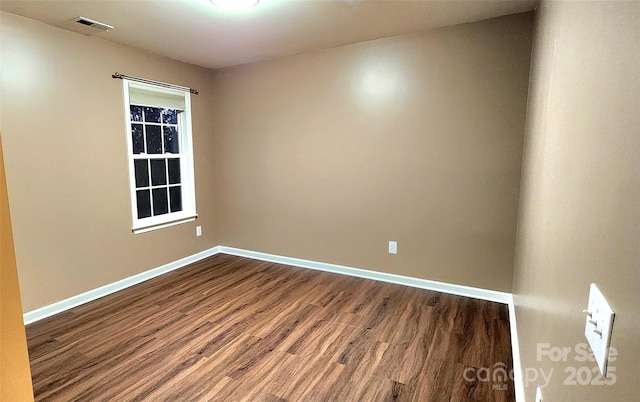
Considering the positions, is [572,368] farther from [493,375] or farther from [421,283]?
[421,283]

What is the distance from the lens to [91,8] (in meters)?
2.51

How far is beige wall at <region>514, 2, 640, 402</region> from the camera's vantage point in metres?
0.54

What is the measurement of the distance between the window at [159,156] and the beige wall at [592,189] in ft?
12.0

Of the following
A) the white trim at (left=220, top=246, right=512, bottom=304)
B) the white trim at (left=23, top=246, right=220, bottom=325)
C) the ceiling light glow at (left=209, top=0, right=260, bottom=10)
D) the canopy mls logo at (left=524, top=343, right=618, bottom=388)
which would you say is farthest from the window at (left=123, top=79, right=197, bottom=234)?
the canopy mls logo at (left=524, top=343, right=618, bottom=388)

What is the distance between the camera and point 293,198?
4105 mm

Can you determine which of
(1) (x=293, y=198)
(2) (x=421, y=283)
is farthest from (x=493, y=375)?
(1) (x=293, y=198)

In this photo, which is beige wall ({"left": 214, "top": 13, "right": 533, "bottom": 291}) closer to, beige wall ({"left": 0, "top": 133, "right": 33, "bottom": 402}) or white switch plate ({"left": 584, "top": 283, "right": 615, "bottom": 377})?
white switch plate ({"left": 584, "top": 283, "right": 615, "bottom": 377})

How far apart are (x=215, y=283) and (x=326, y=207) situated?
1.48 meters

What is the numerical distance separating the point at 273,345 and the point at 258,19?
2.55 metres

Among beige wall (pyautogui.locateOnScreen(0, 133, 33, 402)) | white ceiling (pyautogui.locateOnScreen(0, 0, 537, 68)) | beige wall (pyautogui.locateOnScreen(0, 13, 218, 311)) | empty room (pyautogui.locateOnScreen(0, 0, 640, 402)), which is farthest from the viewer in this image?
beige wall (pyautogui.locateOnScreen(0, 13, 218, 311))

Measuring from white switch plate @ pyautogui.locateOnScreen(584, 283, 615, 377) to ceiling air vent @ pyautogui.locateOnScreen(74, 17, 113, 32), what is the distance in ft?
11.7

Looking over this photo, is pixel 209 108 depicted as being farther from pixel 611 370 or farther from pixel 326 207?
pixel 611 370

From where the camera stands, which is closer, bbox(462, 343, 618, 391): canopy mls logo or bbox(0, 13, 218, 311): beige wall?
bbox(462, 343, 618, 391): canopy mls logo

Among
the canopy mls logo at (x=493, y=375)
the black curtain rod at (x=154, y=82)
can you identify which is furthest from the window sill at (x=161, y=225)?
the canopy mls logo at (x=493, y=375)
